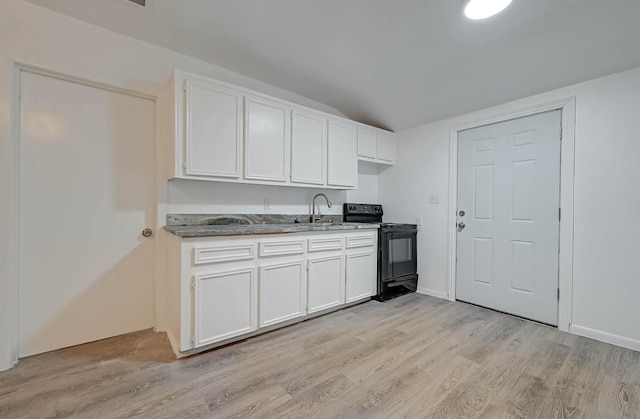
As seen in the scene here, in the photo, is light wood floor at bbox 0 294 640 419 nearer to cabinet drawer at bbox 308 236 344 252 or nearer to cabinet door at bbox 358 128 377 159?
cabinet drawer at bbox 308 236 344 252

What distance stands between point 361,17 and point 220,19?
1.08 m

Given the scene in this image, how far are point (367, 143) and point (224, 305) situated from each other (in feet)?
8.23

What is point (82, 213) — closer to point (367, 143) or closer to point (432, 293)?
point (367, 143)

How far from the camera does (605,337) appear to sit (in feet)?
7.44

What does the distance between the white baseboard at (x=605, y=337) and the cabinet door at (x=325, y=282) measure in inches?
81.0

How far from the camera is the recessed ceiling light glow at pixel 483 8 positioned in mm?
1871

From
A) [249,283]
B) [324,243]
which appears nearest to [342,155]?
[324,243]

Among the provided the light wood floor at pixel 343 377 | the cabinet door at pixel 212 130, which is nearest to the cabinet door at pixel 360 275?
the light wood floor at pixel 343 377

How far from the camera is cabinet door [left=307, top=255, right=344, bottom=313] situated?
8.57ft

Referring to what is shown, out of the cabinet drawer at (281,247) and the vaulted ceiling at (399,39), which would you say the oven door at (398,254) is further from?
the vaulted ceiling at (399,39)

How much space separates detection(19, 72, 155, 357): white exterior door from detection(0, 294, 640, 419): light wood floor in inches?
8.4

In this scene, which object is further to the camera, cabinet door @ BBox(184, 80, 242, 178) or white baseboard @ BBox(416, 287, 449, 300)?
white baseboard @ BBox(416, 287, 449, 300)

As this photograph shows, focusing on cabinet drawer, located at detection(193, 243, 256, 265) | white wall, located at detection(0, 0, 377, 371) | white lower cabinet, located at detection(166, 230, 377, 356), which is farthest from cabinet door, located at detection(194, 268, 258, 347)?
white wall, located at detection(0, 0, 377, 371)

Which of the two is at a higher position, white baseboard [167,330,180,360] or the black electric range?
the black electric range
